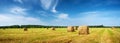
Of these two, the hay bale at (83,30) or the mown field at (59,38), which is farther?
the hay bale at (83,30)

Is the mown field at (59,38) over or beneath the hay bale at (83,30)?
beneath

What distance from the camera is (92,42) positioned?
1623cm

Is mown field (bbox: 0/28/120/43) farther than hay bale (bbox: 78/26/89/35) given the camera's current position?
No

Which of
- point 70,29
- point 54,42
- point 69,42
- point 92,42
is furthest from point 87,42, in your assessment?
point 70,29

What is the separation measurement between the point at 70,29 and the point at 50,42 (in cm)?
2297

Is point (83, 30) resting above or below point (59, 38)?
above

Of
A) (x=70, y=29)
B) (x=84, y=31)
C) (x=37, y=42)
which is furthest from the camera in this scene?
(x=70, y=29)

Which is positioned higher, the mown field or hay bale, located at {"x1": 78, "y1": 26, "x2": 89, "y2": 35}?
hay bale, located at {"x1": 78, "y1": 26, "x2": 89, "y2": 35}

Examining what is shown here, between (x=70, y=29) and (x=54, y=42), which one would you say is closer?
(x=54, y=42)

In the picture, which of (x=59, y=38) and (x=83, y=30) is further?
(x=83, y=30)

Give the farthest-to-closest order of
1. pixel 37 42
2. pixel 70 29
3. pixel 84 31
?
pixel 70 29 → pixel 84 31 → pixel 37 42

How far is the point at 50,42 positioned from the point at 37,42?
1.09 m

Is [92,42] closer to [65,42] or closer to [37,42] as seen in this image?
[65,42]

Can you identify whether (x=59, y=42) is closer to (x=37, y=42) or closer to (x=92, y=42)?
(x=37, y=42)
